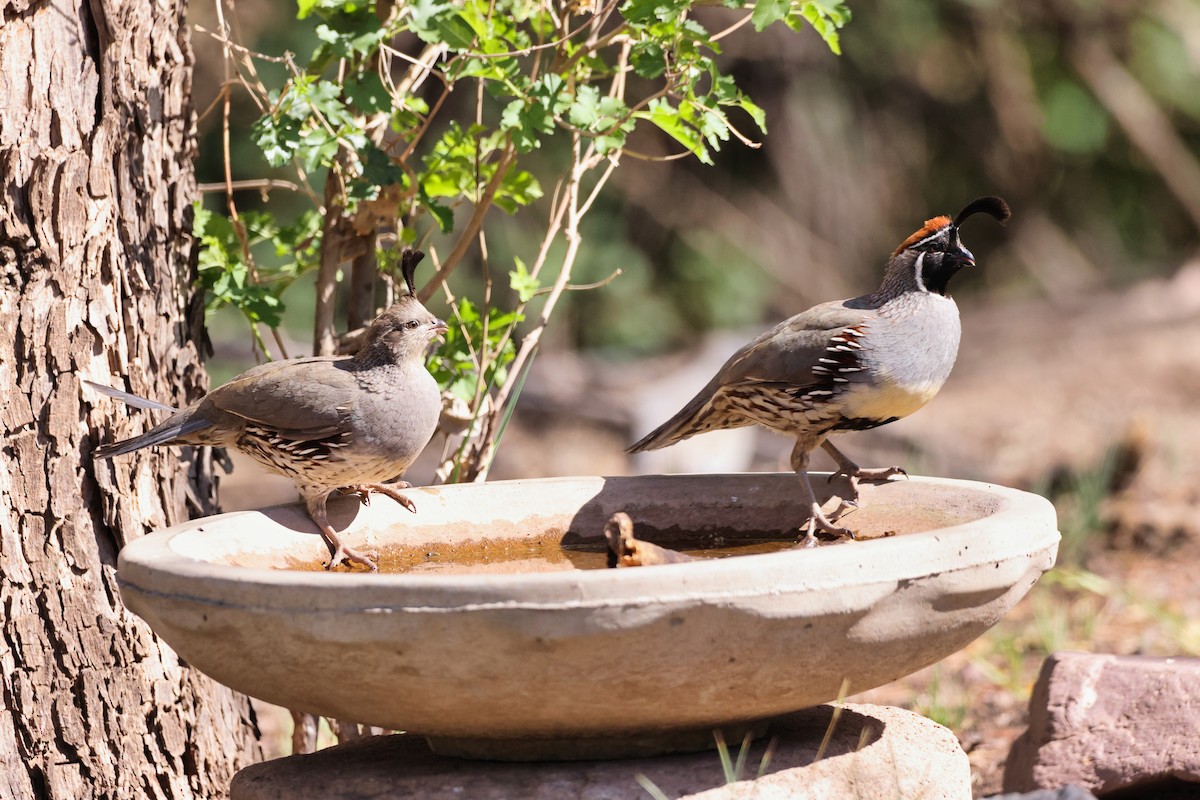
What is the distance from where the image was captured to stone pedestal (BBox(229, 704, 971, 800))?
2.44m

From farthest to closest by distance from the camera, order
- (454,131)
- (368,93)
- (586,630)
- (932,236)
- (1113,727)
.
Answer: (454,131) < (932,236) < (1113,727) < (368,93) < (586,630)

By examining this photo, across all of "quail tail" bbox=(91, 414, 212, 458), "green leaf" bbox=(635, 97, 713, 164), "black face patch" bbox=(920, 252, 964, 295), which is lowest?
"quail tail" bbox=(91, 414, 212, 458)

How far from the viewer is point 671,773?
2498mm

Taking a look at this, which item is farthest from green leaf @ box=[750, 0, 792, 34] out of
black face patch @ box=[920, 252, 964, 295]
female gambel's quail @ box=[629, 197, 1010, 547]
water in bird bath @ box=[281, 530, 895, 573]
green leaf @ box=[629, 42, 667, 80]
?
water in bird bath @ box=[281, 530, 895, 573]

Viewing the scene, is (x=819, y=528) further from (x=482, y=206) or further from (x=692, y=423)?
(x=482, y=206)

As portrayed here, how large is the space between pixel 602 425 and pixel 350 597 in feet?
21.0

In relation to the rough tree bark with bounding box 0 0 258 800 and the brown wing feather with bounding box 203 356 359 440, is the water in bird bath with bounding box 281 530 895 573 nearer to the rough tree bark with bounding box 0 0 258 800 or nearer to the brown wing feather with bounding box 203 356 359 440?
the brown wing feather with bounding box 203 356 359 440

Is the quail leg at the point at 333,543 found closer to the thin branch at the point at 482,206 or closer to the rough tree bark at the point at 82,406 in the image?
the rough tree bark at the point at 82,406

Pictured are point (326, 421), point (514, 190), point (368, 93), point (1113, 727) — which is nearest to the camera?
point (326, 421)

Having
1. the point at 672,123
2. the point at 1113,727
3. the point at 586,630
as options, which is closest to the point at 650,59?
the point at 672,123

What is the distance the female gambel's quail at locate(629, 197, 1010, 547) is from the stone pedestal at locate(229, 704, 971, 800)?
0.60 metres

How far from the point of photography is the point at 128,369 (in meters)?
3.24

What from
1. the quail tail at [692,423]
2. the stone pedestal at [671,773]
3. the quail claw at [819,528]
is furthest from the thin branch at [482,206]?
the stone pedestal at [671,773]

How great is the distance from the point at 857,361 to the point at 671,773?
4.03 ft
